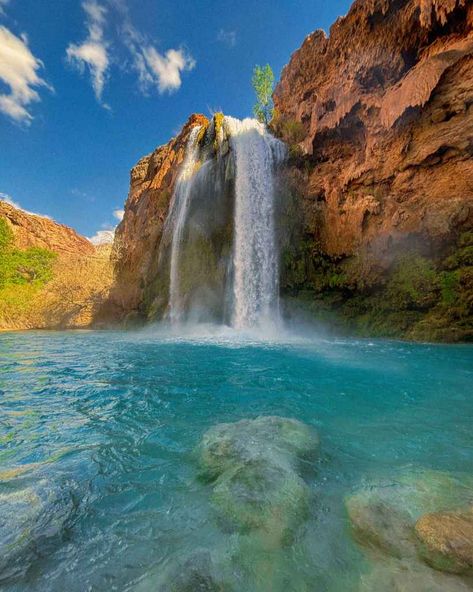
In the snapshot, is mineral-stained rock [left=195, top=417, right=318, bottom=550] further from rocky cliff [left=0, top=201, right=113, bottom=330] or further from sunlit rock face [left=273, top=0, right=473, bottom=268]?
rocky cliff [left=0, top=201, right=113, bottom=330]

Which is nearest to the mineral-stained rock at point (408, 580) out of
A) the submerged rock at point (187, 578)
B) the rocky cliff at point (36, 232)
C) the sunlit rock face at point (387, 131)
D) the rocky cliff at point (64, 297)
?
the submerged rock at point (187, 578)

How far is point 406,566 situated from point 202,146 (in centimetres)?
2005

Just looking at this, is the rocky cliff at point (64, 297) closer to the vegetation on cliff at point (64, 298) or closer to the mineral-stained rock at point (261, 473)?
the vegetation on cliff at point (64, 298)

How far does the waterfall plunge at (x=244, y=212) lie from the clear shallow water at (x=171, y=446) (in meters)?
8.49

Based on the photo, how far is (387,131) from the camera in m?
12.2

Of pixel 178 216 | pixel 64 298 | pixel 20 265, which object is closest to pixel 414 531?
pixel 178 216

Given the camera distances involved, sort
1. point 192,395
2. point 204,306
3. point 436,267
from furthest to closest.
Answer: point 204,306, point 436,267, point 192,395

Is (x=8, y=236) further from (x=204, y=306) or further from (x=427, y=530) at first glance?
(x=427, y=530)

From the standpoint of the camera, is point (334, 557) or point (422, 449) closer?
point (334, 557)

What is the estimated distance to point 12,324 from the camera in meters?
21.2

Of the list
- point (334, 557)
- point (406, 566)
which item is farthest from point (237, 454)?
point (406, 566)

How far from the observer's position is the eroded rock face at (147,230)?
20812mm

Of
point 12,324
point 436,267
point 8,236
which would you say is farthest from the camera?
point 8,236

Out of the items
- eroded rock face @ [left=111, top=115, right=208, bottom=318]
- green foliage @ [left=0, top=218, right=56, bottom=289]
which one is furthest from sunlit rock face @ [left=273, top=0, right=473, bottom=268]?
green foliage @ [left=0, top=218, right=56, bottom=289]
